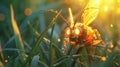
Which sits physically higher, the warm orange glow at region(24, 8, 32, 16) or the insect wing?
the warm orange glow at region(24, 8, 32, 16)

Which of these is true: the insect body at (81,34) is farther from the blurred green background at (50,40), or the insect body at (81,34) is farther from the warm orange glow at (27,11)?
the warm orange glow at (27,11)

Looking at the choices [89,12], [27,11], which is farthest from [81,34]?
[27,11]

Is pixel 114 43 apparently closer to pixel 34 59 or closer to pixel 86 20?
pixel 86 20

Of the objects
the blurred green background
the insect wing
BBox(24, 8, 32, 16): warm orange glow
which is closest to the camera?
the blurred green background

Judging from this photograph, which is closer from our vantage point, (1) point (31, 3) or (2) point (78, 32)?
(2) point (78, 32)

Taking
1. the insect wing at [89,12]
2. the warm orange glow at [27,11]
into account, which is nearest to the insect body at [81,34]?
the insect wing at [89,12]

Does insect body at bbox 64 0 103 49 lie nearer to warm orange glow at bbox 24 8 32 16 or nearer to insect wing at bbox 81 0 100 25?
insect wing at bbox 81 0 100 25

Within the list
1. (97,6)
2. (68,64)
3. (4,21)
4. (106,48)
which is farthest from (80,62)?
(4,21)

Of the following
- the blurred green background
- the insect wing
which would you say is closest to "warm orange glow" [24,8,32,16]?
the blurred green background

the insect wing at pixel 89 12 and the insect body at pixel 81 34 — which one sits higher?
the insect wing at pixel 89 12
